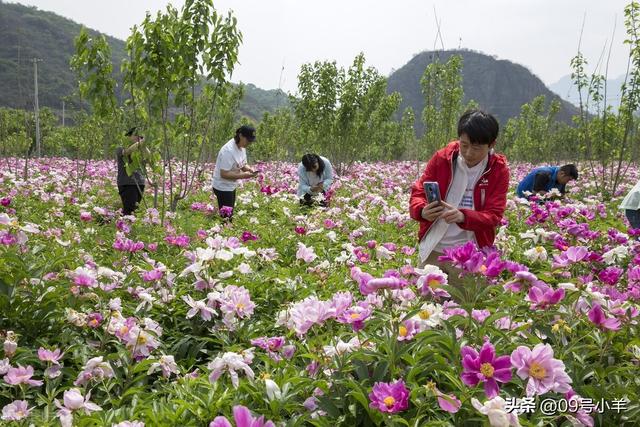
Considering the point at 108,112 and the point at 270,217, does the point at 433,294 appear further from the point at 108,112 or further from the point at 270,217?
the point at 270,217

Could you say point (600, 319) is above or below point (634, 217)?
below

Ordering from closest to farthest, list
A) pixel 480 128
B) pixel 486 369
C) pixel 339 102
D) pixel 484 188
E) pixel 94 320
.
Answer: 1. pixel 486 369
2. pixel 94 320
3. pixel 480 128
4. pixel 484 188
5. pixel 339 102

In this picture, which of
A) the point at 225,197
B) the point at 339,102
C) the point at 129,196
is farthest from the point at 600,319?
the point at 339,102

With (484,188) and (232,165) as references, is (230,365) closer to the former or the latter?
(484,188)

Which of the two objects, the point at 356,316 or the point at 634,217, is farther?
the point at 634,217

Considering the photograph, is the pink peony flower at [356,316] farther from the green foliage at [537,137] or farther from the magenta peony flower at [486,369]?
the green foliage at [537,137]

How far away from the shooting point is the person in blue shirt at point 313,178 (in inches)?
289

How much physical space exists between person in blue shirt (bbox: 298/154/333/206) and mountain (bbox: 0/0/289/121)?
3955 centimetres

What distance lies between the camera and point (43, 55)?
6956 cm

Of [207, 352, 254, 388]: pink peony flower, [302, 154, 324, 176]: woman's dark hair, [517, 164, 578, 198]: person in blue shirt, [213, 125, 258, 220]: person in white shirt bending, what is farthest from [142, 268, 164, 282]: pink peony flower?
[517, 164, 578, 198]: person in blue shirt

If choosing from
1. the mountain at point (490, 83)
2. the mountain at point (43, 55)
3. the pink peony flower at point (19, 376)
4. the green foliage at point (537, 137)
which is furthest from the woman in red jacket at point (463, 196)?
the mountain at point (490, 83)

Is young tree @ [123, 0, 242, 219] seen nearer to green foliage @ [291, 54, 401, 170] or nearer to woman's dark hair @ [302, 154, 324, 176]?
woman's dark hair @ [302, 154, 324, 176]

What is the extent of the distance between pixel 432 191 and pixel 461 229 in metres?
0.42

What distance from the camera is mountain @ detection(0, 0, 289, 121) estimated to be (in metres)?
57.5
